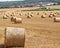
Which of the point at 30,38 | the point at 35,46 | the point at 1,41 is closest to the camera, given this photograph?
the point at 35,46

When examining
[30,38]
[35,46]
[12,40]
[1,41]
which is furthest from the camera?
[30,38]

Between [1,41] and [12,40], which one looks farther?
[1,41]

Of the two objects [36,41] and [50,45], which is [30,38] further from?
[50,45]

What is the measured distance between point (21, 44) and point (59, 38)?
4656 mm

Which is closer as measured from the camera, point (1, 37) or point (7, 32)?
point (7, 32)

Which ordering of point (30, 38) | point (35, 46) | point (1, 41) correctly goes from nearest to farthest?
1. point (35, 46)
2. point (1, 41)
3. point (30, 38)

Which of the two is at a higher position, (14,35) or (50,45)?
(14,35)

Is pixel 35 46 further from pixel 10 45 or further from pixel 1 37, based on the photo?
pixel 1 37

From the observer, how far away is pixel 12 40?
11852 millimetres

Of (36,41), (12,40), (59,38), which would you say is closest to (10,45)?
(12,40)

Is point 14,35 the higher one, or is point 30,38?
point 14,35

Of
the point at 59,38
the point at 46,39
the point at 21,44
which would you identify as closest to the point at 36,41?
the point at 46,39

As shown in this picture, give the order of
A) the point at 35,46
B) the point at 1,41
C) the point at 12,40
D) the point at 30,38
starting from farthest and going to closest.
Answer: the point at 30,38
the point at 1,41
the point at 35,46
the point at 12,40

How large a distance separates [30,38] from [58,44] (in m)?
2.09
